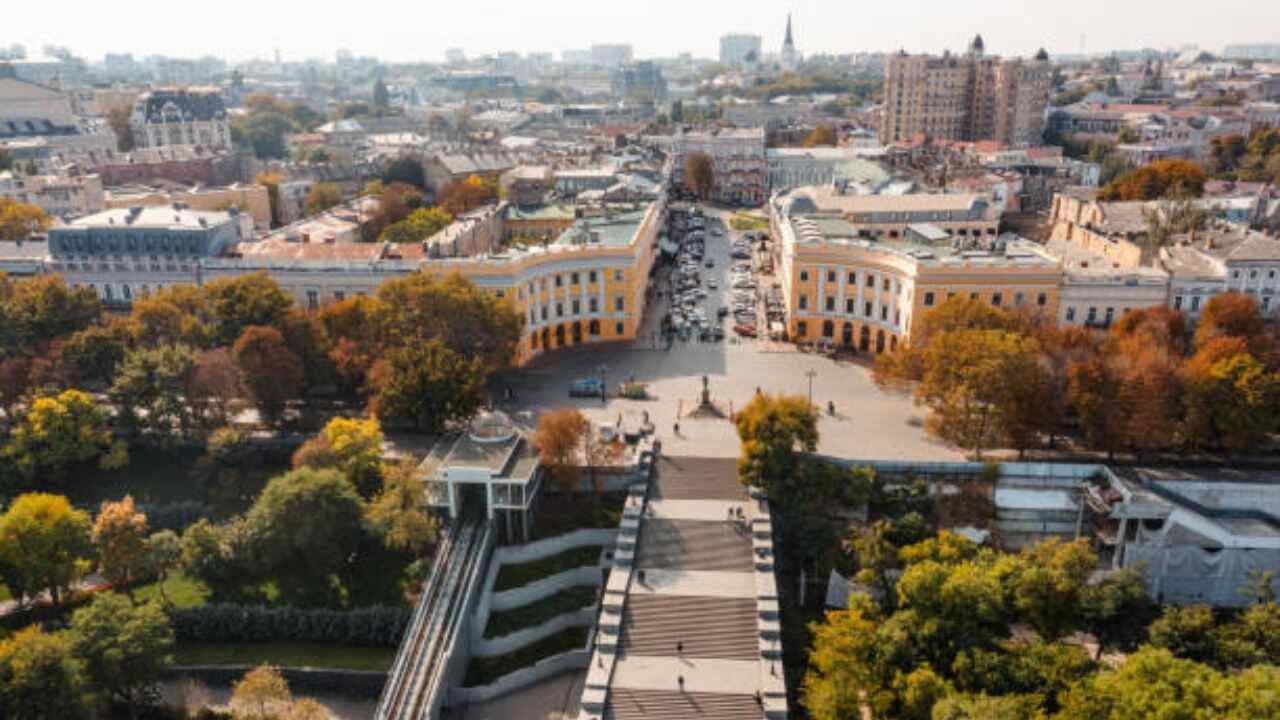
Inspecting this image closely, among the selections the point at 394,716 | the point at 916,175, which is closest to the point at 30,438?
the point at 394,716

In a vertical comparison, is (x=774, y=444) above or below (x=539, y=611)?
above

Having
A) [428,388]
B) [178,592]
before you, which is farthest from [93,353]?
[428,388]

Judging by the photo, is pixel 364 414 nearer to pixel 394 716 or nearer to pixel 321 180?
pixel 394 716

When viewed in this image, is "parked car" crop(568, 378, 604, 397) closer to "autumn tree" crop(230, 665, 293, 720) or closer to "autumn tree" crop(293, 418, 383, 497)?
"autumn tree" crop(293, 418, 383, 497)

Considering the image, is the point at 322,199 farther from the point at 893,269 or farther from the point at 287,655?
the point at 287,655

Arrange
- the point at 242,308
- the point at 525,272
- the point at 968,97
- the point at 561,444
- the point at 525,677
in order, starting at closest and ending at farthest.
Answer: the point at 525,677, the point at 561,444, the point at 242,308, the point at 525,272, the point at 968,97

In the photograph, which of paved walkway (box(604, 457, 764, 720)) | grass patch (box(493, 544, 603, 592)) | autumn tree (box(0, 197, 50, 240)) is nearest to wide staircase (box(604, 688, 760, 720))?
paved walkway (box(604, 457, 764, 720))

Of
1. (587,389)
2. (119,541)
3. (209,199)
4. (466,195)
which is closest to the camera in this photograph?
(119,541)
